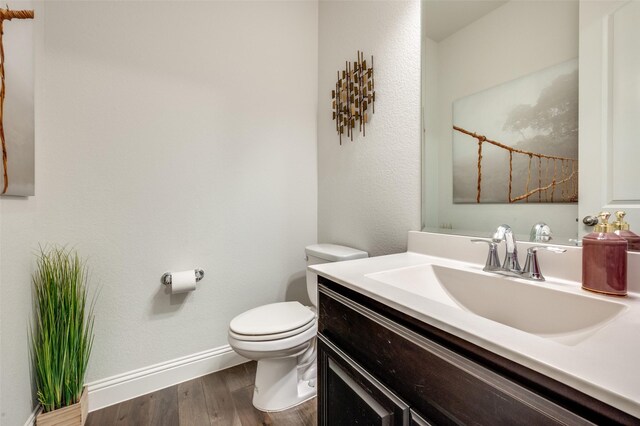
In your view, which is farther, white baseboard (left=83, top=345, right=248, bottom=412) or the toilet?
white baseboard (left=83, top=345, right=248, bottom=412)

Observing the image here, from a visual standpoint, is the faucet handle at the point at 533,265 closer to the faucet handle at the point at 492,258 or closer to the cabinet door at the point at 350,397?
the faucet handle at the point at 492,258

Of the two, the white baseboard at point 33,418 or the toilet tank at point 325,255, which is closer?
the white baseboard at point 33,418

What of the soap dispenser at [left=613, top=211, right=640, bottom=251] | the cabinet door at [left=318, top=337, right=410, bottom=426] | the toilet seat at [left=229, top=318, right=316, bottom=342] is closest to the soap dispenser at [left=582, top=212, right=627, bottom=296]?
the soap dispenser at [left=613, top=211, right=640, bottom=251]

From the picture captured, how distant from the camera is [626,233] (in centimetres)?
66

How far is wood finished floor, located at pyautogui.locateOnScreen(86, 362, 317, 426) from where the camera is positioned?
49.4 inches

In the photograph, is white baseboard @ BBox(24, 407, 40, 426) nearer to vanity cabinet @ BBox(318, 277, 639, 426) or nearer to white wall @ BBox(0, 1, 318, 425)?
white wall @ BBox(0, 1, 318, 425)

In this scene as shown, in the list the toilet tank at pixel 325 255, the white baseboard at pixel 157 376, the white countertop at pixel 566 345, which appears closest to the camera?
the white countertop at pixel 566 345

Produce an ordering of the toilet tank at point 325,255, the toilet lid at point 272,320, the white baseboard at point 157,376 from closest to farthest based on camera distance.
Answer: the toilet lid at point 272,320
the white baseboard at point 157,376
the toilet tank at point 325,255

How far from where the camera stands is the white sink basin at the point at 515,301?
590mm

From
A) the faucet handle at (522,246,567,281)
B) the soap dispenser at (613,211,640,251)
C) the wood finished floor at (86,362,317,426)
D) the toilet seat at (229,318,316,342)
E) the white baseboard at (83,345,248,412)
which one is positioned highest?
the soap dispenser at (613,211,640,251)

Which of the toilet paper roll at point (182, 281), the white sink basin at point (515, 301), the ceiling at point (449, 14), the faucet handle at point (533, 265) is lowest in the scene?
the toilet paper roll at point (182, 281)

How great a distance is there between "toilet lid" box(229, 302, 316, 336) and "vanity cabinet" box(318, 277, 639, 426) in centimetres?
40

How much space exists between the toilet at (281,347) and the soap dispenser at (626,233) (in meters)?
0.99

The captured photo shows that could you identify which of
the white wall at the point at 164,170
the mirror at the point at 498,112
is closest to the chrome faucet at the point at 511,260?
the mirror at the point at 498,112
